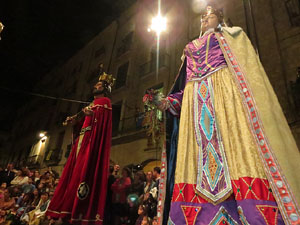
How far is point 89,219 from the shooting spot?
2.28 m

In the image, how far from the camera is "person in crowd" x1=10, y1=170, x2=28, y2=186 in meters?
7.56

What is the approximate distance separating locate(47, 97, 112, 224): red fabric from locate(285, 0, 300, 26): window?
7.14 m

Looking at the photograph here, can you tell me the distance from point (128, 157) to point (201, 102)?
8.47 meters

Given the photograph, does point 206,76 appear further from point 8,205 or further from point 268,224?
point 8,205

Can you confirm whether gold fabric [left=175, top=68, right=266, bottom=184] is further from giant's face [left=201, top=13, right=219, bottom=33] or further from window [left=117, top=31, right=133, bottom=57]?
window [left=117, top=31, right=133, bottom=57]

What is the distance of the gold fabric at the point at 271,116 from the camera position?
3.73ft

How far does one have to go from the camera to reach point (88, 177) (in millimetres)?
2555

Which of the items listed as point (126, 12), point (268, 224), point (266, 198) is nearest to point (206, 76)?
point (266, 198)

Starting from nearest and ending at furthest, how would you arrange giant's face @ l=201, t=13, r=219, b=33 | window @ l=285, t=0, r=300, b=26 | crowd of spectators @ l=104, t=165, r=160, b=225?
1. giant's face @ l=201, t=13, r=219, b=33
2. crowd of spectators @ l=104, t=165, r=160, b=225
3. window @ l=285, t=0, r=300, b=26

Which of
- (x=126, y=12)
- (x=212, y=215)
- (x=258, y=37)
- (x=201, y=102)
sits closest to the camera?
(x=212, y=215)

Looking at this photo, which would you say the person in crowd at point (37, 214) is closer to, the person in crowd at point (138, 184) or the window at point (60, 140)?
the person in crowd at point (138, 184)

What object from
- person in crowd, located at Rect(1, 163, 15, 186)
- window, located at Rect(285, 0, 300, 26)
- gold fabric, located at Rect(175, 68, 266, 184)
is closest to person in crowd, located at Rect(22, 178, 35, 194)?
person in crowd, located at Rect(1, 163, 15, 186)

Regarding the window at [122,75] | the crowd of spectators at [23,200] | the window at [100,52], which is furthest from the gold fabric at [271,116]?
the window at [100,52]

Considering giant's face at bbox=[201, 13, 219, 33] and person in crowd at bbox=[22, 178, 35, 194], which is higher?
giant's face at bbox=[201, 13, 219, 33]
